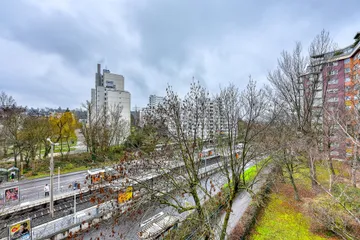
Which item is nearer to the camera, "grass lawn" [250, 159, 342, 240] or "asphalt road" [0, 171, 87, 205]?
"grass lawn" [250, 159, 342, 240]

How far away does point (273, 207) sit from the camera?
11.9 meters

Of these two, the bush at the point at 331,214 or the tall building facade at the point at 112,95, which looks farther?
the tall building facade at the point at 112,95

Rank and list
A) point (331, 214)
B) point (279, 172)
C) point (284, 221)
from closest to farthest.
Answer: point (331, 214), point (284, 221), point (279, 172)

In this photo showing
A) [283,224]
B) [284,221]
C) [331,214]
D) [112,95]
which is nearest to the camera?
[331,214]

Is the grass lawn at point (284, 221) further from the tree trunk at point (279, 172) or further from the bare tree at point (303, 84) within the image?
the bare tree at point (303, 84)

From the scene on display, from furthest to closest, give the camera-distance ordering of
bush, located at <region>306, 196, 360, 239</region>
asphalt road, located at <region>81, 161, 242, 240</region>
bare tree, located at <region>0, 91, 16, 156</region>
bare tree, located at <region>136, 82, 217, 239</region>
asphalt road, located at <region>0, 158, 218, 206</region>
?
bare tree, located at <region>0, 91, 16, 156</region>, asphalt road, located at <region>0, 158, 218, 206</region>, bush, located at <region>306, 196, 360, 239</region>, bare tree, located at <region>136, 82, 217, 239</region>, asphalt road, located at <region>81, 161, 242, 240</region>

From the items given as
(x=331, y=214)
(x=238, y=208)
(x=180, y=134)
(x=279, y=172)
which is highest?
(x=180, y=134)

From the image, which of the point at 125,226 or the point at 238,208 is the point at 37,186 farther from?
the point at 238,208

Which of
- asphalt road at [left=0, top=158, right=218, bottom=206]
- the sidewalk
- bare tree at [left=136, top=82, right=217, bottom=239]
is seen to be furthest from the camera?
asphalt road at [left=0, top=158, right=218, bottom=206]

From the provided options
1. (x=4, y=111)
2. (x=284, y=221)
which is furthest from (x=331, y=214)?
(x=4, y=111)

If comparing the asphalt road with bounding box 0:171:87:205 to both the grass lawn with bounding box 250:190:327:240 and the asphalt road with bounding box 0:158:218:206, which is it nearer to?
the asphalt road with bounding box 0:158:218:206

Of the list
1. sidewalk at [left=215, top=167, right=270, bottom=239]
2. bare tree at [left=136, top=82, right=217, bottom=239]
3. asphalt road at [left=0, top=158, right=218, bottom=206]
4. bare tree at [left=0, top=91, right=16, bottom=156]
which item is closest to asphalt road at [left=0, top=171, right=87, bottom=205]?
asphalt road at [left=0, top=158, right=218, bottom=206]

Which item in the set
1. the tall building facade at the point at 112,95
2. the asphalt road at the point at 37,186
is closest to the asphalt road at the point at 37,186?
the asphalt road at the point at 37,186

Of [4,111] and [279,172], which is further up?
[4,111]
